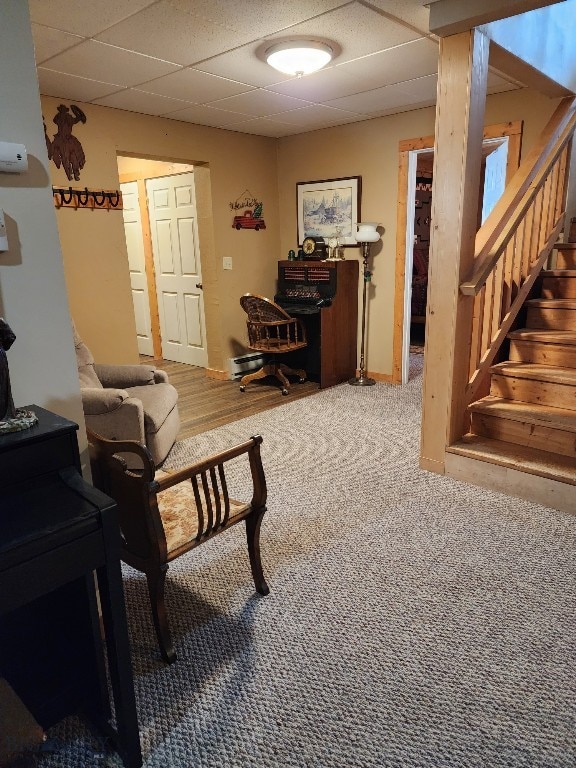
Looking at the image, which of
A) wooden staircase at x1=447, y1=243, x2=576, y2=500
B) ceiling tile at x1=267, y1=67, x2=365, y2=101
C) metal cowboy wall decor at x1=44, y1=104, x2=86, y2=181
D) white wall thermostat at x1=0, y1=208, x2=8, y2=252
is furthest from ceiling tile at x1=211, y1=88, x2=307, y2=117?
white wall thermostat at x1=0, y1=208, x2=8, y2=252

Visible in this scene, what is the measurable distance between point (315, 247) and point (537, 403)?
2.97m

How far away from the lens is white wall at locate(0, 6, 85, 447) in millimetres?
1397

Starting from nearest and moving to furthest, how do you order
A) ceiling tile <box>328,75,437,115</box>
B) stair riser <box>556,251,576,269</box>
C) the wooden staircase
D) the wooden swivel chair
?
the wooden swivel chair < the wooden staircase < ceiling tile <box>328,75,437,115</box> < stair riser <box>556,251,576,269</box>

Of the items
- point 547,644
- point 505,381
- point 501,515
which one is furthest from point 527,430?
point 547,644

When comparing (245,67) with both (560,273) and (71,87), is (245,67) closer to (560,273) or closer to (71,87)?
(71,87)

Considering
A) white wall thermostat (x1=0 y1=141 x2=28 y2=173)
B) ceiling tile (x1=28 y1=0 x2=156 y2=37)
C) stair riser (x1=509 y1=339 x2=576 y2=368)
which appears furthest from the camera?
stair riser (x1=509 y1=339 x2=576 y2=368)

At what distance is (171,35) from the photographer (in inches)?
108

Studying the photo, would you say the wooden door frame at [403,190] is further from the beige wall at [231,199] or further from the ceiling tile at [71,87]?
the ceiling tile at [71,87]

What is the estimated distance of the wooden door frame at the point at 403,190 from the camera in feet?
13.1

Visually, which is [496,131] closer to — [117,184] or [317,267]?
[317,267]

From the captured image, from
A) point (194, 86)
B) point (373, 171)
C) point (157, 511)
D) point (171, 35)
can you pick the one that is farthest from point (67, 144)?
point (157, 511)

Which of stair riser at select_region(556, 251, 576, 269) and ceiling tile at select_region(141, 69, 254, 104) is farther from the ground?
ceiling tile at select_region(141, 69, 254, 104)

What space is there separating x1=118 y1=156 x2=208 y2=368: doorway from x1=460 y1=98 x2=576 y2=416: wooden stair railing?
128 inches

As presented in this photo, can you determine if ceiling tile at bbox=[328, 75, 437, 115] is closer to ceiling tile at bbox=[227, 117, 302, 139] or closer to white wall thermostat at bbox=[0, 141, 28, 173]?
ceiling tile at bbox=[227, 117, 302, 139]
